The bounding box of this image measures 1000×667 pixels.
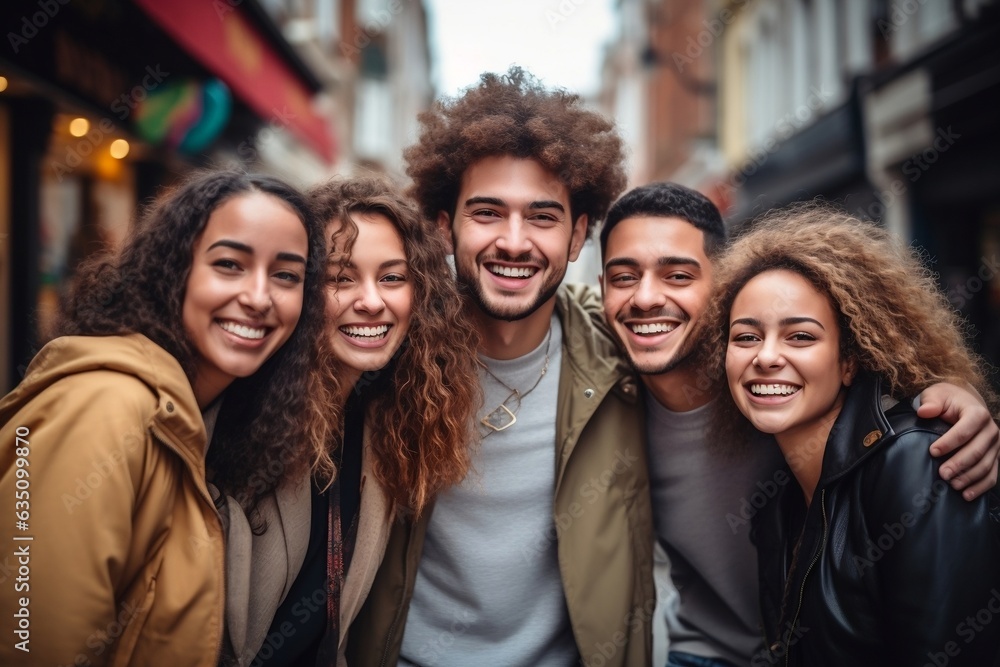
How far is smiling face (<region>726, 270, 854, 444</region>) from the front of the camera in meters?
2.28

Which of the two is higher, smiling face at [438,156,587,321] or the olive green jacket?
smiling face at [438,156,587,321]

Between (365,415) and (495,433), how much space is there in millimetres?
548

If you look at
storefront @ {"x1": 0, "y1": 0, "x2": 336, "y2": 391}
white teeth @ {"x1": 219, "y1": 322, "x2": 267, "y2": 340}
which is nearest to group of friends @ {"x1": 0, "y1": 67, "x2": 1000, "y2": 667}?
white teeth @ {"x1": 219, "y1": 322, "x2": 267, "y2": 340}

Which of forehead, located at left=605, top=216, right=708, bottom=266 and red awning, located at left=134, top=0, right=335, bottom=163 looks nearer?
forehead, located at left=605, top=216, right=708, bottom=266

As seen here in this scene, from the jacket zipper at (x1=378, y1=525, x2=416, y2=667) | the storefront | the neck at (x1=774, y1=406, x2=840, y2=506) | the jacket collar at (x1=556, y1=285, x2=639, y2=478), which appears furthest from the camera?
the storefront

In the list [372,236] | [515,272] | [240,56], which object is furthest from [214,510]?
[240,56]

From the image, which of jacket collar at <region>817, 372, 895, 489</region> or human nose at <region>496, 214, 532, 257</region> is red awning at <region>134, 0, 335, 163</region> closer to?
human nose at <region>496, 214, 532, 257</region>

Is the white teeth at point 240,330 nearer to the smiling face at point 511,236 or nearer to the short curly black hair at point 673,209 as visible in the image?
the smiling face at point 511,236

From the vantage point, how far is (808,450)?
2357 mm

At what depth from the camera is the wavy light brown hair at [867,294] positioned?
228cm

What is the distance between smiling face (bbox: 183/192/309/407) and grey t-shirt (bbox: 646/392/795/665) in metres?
1.65

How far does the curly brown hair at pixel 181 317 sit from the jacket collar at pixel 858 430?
1.67 m

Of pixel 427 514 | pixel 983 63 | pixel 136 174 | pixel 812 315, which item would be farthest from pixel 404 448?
pixel 983 63

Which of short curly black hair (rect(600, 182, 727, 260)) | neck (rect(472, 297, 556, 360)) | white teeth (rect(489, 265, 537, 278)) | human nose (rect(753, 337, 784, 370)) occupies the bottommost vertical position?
human nose (rect(753, 337, 784, 370))
